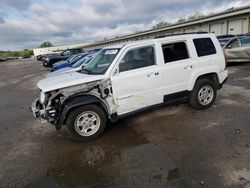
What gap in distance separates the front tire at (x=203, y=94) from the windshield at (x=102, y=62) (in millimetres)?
2324

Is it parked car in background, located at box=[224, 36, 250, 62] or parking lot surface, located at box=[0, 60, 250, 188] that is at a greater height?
parked car in background, located at box=[224, 36, 250, 62]

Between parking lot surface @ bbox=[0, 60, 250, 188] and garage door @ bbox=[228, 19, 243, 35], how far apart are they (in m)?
18.4

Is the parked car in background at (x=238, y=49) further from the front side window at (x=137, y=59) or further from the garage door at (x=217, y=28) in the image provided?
the garage door at (x=217, y=28)

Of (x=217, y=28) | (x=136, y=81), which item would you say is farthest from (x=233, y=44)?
(x=217, y=28)

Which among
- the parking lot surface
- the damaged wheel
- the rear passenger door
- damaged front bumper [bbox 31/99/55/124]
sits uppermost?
the rear passenger door

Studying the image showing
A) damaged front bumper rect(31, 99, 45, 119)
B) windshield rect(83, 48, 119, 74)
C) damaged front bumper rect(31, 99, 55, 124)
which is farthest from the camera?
windshield rect(83, 48, 119, 74)

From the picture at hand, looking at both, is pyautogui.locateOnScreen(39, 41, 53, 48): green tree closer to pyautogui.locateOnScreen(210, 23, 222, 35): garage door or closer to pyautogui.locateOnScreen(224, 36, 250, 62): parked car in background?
pyautogui.locateOnScreen(210, 23, 222, 35): garage door

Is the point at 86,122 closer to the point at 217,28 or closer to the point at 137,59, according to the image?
the point at 137,59

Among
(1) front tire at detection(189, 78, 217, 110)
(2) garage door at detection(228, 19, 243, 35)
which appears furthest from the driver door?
(2) garage door at detection(228, 19, 243, 35)

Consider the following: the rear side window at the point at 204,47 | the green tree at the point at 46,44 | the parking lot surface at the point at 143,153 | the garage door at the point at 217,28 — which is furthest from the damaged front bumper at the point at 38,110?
the green tree at the point at 46,44

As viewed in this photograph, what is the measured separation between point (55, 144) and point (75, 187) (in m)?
1.63

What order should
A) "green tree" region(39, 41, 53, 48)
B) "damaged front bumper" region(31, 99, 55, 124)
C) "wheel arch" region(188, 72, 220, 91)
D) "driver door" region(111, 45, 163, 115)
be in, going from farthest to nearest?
1. "green tree" region(39, 41, 53, 48)
2. "wheel arch" region(188, 72, 220, 91)
3. "driver door" region(111, 45, 163, 115)
4. "damaged front bumper" region(31, 99, 55, 124)

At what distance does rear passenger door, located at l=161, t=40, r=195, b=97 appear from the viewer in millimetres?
4898

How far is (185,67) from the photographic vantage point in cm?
509
